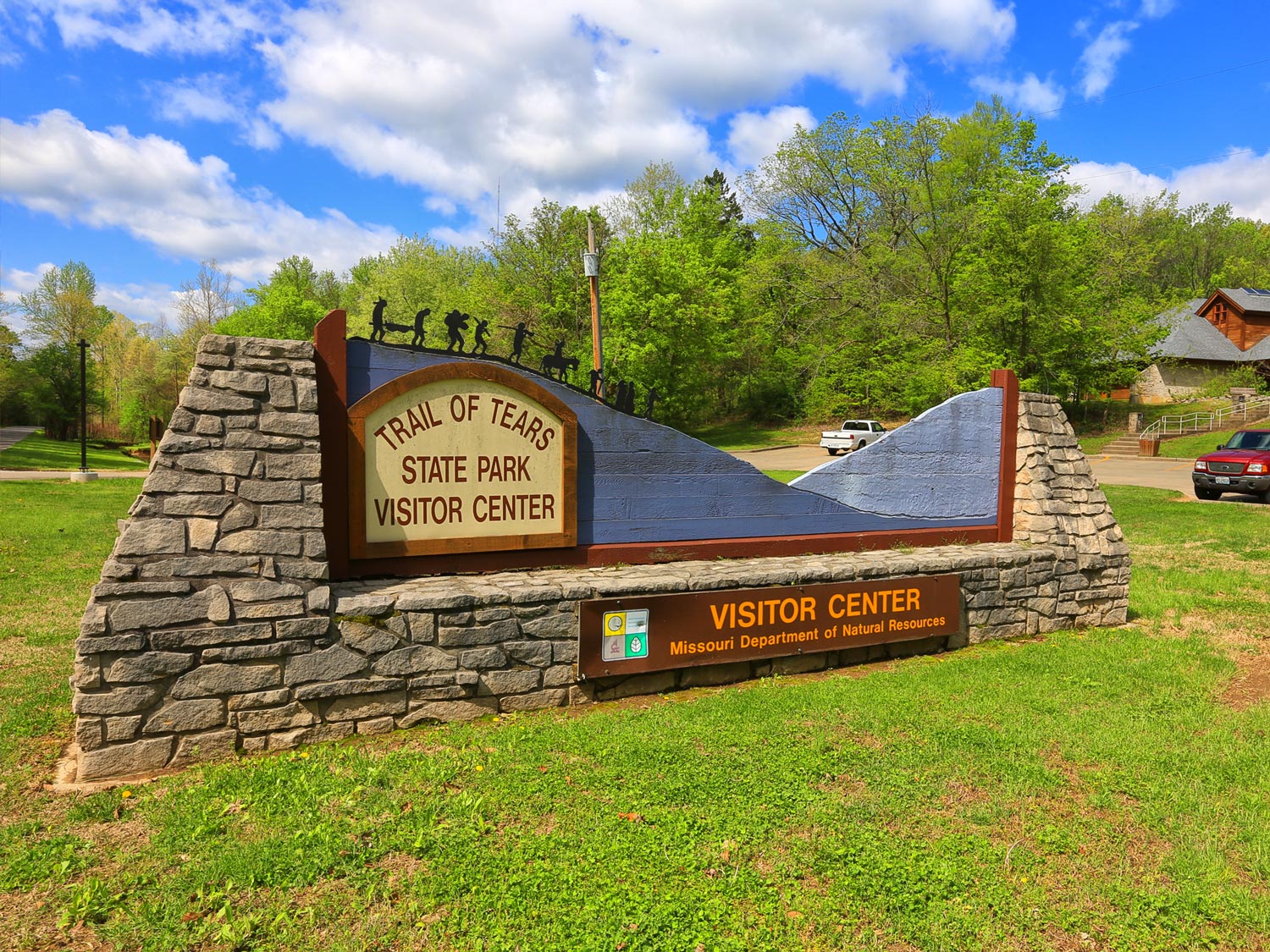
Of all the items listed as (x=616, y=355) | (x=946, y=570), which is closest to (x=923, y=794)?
(x=946, y=570)

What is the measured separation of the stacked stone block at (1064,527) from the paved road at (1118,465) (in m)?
10.7

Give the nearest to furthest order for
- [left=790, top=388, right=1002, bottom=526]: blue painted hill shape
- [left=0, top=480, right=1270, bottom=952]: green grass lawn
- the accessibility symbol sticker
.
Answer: [left=0, top=480, right=1270, bottom=952]: green grass lawn
the accessibility symbol sticker
[left=790, top=388, right=1002, bottom=526]: blue painted hill shape

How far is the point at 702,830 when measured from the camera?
338 centimetres

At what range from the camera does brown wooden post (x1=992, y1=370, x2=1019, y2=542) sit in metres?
6.93

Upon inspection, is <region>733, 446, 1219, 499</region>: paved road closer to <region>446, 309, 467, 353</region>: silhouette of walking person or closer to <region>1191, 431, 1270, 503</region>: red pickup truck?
<region>1191, 431, 1270, 503</region>: red pickup truck

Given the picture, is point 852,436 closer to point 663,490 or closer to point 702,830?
point 663,490

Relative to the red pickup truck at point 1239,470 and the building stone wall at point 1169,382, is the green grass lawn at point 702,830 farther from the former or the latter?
the building stone wall at point 1169,382

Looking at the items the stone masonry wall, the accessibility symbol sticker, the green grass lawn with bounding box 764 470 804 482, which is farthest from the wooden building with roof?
the stone masonry wall

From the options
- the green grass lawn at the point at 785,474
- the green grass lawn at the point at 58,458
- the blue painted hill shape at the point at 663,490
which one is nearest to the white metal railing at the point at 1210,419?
the green grass lawn at the point at 785,474

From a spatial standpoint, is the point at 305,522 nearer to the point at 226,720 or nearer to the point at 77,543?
the point at 226,720

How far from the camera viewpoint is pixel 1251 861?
326 cm

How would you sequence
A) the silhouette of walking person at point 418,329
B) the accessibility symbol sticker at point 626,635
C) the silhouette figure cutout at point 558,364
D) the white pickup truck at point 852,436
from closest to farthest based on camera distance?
the silhouette of walking person at point 418,329
the accessibility symbol sticker at point 626,635
the silhouette figure cutout at point 558,364
the white pickup truck at point 852,436

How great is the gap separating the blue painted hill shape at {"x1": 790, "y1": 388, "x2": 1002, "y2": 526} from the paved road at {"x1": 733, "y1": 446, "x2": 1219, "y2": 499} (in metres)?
10.8

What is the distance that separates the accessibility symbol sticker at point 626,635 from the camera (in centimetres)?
487
